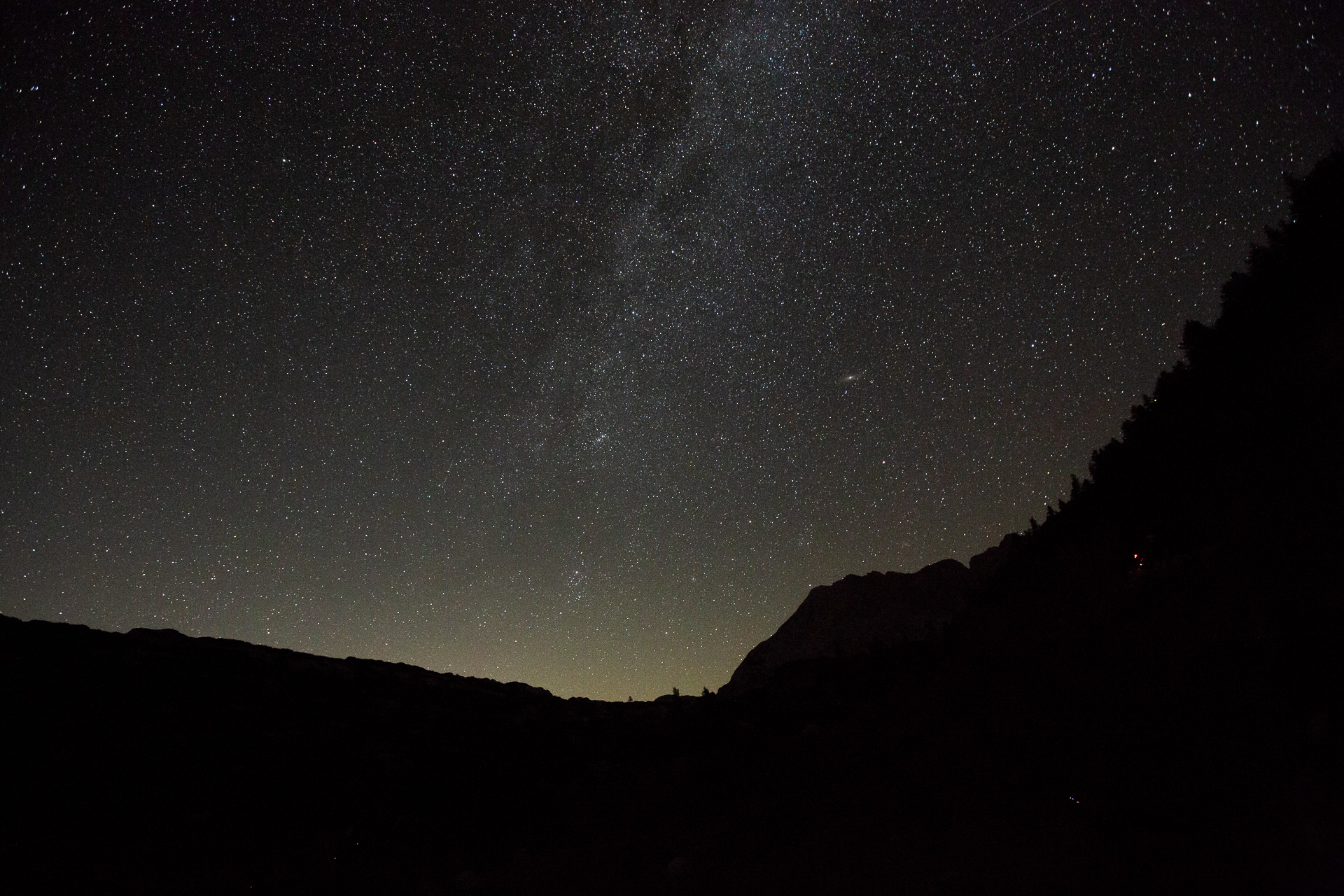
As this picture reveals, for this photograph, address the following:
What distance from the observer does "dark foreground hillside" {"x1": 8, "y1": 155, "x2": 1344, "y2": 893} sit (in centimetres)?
318

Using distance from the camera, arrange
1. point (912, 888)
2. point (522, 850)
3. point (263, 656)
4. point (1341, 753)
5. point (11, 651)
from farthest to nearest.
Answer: point (263, 656) < point (11, 651) < point (522, 850) < point (912, 888) < point (1341, 753)

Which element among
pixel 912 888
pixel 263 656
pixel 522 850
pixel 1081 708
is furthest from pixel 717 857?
pixel 263 656

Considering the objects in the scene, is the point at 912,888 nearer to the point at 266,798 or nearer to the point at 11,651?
the point at 266,798

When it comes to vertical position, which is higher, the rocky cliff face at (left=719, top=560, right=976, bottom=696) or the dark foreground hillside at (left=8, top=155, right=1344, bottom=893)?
the rocky cliff face at (left=719, top=560, right=976, bottom=696)

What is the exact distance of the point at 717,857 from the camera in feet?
13.7

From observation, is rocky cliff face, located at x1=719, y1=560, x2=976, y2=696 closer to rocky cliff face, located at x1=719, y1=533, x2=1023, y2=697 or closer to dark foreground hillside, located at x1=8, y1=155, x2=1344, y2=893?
rocky cliff face, located at x1=719, y1=533, x2=1023, y2=697

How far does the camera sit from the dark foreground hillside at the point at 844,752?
10.4ft

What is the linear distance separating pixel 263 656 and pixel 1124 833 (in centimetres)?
970

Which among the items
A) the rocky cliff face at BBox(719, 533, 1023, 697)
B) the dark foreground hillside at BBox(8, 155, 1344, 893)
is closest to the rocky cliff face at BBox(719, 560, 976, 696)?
the rocky cliff face at BBox(719, 533, 1023, 697)

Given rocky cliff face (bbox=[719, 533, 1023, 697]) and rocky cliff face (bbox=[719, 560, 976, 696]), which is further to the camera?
rocky cliff face (bbox=[719, 560, 976, 696])

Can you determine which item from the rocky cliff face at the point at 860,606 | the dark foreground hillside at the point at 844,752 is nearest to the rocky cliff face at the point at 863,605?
the rocky cliff face at the point at 860,606

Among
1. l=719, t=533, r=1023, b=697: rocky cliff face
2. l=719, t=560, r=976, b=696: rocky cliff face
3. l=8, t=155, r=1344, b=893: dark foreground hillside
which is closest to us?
l=8, t=155, r=1344, b=893: dark foreground hillside

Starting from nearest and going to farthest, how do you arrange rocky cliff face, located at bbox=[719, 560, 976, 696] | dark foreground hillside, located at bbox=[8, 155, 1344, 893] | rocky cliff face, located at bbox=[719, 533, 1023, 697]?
dark foreground hillside, located at bbox=[8, 155, 1344, 893] → rocky cliff face, located at bbox=[719, 533, 1023, 697] → rocky cliff face, located at bbox=[719, 560, 976, 696]

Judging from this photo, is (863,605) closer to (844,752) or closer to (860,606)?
(860,606)
